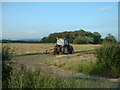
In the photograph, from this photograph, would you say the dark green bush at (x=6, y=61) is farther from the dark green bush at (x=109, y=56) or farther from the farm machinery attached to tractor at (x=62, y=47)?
the farm machinery attached to tractor at (x=62, y=47)

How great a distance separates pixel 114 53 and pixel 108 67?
3.29 feet

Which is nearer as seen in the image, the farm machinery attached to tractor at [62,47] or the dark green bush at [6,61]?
the dark green bush at [6,61]

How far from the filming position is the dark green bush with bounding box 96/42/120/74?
13078mm

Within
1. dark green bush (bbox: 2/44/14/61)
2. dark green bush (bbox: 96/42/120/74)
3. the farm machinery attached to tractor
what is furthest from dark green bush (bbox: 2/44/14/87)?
the farm machinery attached to tractor

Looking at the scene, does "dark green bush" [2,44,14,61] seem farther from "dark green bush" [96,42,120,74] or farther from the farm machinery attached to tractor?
the farm machinery attached to tractor

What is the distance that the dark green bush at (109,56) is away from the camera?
13078mm

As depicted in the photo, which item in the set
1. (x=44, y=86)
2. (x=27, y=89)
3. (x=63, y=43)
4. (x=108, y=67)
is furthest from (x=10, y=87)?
(x=63, y=43)

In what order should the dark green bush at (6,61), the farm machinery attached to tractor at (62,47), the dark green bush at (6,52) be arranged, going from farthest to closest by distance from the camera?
1. the farm machinery attached to tractor at (62,47)
2. the dark green bush at (6,52)
3. the dark green bush at (6,61)

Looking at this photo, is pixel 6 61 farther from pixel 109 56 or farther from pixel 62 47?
pixel 62 47

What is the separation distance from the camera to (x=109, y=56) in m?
13.3

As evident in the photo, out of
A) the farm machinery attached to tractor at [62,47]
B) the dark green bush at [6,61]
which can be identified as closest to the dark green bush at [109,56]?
the dark green bush at [6,61]

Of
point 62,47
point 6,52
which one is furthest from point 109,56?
point 62,47

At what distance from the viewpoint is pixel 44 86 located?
6250mm

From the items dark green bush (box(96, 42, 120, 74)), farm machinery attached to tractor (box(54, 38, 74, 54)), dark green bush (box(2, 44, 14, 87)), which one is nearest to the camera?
dark green bush (box(2, 44, 14, 87))
